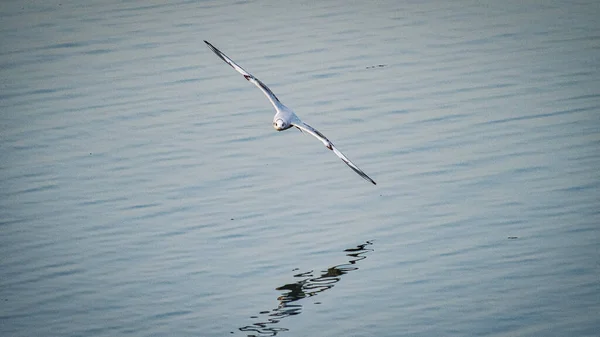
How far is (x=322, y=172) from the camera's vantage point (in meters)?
19.9

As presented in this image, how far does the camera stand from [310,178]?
19.5 meters

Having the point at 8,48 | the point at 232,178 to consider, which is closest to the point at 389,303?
the point at 232,178

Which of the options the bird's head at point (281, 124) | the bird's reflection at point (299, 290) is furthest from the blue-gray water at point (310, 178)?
the bird's head at point (281, 124)

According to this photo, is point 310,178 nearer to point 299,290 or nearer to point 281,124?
point 281,124

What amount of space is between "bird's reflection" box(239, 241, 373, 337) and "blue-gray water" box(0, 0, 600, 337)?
1.9 inches

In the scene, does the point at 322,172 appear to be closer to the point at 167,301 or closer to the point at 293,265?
the point at 293,265

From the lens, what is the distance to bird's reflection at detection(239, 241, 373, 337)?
1434cm

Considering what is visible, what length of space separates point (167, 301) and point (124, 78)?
12861mm

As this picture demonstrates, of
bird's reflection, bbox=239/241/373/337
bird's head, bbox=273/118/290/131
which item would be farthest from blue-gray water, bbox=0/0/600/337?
bird's head, bbox=273/118/290/131

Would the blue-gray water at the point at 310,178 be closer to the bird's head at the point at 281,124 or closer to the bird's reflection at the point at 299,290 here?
the bird's reflection at the point at 299,290

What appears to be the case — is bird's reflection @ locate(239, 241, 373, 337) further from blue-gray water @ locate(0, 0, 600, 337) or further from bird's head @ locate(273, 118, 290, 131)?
bird's head @ locate(273, 118, 290, 131)

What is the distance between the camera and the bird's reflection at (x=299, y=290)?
564 inches

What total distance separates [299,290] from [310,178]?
457 centimetres

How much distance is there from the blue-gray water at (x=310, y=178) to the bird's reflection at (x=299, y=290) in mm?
47
